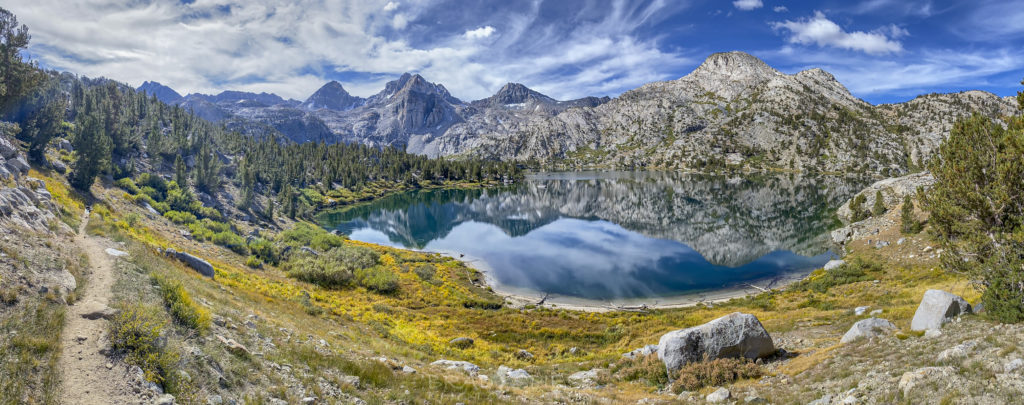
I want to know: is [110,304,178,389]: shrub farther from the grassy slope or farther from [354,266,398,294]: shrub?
[354,266,398,294]: shrub

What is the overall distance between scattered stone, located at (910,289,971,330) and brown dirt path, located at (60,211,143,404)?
2534 cm

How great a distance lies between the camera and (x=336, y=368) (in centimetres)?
1339

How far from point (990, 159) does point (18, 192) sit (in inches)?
1852

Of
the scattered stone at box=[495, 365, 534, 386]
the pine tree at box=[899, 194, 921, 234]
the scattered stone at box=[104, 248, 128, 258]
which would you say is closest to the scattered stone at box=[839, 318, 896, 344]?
the scattered stone at box=[495, 365, 534, 386]

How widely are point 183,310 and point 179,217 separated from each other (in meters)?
42.8

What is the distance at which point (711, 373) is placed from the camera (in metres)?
15.0

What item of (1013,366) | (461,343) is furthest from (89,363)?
(1013,366)

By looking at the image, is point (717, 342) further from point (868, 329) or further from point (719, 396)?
point (868, 329)

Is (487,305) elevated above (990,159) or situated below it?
below

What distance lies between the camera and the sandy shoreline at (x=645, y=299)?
138ft

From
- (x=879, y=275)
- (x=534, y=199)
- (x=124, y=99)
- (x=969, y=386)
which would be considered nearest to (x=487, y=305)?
(x=969, y=386)

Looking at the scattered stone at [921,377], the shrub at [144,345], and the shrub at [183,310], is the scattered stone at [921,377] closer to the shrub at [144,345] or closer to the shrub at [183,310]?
the shrub at [144,345]

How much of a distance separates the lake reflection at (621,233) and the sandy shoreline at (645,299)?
4.91 feet

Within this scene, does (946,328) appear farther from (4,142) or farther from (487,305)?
(4,142)
